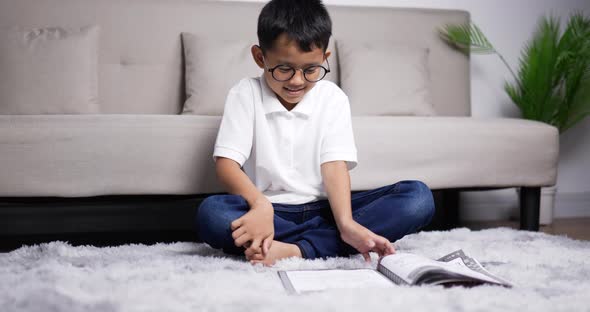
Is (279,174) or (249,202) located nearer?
(249,202)

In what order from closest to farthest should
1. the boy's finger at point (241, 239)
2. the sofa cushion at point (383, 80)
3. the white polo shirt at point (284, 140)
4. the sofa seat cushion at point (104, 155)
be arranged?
the boy's finger at point (241, 239), the white polo shirt at point (284, 140), the sofa seat cushion at point (104, 155), the sofa cushion at point (383, 80)

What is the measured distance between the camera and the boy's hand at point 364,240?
119 centimetres

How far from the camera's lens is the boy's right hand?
46.5 inches

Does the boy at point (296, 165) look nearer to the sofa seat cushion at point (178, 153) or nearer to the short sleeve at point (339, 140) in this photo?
the short sleeve at point (339, 140)

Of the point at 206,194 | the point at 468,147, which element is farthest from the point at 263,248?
the point at 468,147

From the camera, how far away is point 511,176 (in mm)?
1991

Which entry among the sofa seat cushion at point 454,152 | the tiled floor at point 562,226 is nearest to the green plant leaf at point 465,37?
the sofa seat cushion at point 454,152

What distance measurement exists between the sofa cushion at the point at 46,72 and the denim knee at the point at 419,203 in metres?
1.24

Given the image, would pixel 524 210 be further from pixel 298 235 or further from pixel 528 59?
pixel 298 235

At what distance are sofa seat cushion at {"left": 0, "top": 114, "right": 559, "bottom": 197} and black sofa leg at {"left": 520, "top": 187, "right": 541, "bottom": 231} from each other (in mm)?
76

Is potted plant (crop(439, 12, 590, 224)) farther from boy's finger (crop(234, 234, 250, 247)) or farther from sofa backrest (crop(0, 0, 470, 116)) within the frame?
boy's finger (crop(234, 234, 250, 247))

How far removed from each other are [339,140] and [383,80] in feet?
3.26

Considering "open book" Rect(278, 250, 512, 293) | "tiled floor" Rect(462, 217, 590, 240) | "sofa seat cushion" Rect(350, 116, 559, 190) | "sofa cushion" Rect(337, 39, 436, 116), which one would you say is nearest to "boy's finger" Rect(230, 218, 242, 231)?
"open book" Rect(278, 250, 512, 293)

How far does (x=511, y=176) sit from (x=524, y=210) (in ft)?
0.48
